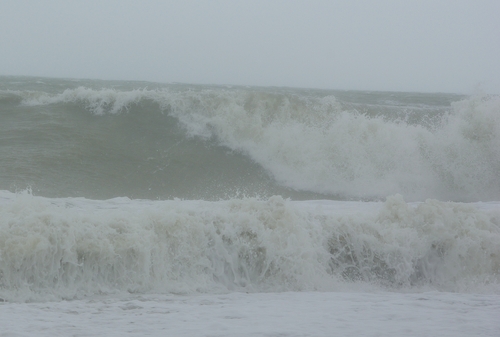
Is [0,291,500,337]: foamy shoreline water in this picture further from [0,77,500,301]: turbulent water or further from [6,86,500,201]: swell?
[6,86,500,201]: swell

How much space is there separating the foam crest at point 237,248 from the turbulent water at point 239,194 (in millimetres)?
16

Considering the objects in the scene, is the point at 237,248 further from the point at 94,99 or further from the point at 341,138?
the point at 94,99

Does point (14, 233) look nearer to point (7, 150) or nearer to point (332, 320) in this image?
point (332, 320)

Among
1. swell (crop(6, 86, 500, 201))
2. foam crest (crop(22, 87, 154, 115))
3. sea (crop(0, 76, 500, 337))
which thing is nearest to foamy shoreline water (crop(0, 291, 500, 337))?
sea (crop(0, 76, 500, 337))

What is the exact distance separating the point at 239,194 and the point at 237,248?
14.5 ft

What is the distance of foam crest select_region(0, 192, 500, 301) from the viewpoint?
188 inches

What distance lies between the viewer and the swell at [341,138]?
424 inches

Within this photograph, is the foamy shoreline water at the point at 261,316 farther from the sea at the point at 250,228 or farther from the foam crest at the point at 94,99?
the foam crest at the point at 94,99

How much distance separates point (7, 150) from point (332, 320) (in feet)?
27.5

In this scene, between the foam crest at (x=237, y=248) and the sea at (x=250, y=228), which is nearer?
the sea at (x=250, y=228)

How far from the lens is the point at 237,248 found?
18.1 ft

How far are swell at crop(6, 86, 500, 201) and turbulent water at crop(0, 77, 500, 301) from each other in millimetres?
41

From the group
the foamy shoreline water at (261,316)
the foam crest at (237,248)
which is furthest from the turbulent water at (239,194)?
the foamy shoreline water at (261,316)

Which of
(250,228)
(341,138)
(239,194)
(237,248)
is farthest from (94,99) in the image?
(237,248)
